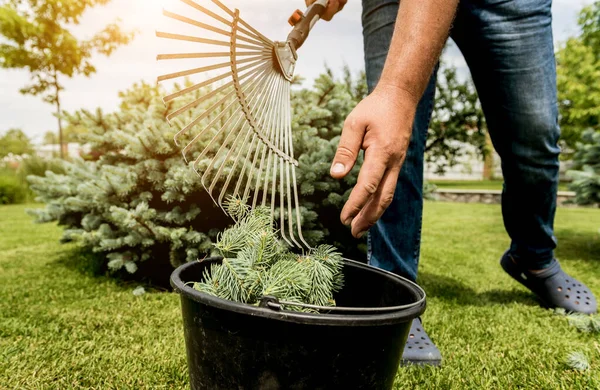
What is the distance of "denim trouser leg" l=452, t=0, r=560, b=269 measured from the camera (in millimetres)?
1407

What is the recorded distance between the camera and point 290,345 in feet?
2.44

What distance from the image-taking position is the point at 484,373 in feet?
4.32

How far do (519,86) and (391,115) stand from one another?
0.84m

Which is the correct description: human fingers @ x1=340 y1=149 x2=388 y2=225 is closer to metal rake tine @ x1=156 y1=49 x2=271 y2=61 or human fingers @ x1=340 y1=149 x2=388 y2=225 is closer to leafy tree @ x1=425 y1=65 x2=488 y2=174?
metal rake tine @ x1=156 y1=49 x2=271 y2=61

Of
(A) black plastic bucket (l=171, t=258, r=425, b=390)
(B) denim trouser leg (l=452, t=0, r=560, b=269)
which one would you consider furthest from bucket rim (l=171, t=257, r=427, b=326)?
(B) denim trouser leg (l=452, t=0, r=560, b=269)

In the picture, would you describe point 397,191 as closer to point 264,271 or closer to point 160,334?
point 264,271

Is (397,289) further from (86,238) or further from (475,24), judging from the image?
(86,238)

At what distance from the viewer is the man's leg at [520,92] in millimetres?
1408

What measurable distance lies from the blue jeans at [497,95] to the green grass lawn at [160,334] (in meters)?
0.38

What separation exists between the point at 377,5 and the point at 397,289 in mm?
992

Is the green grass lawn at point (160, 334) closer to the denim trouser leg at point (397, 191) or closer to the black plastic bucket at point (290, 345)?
the denim trouser leg at point (397, 191)

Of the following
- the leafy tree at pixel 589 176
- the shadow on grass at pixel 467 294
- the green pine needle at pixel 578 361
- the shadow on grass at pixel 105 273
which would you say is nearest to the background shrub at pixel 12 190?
the shadow on grass at pixel 105 273

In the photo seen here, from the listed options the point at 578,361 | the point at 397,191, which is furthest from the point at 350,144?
the point at 578,361

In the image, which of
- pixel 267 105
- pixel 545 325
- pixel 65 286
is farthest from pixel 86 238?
pixel 545 325
